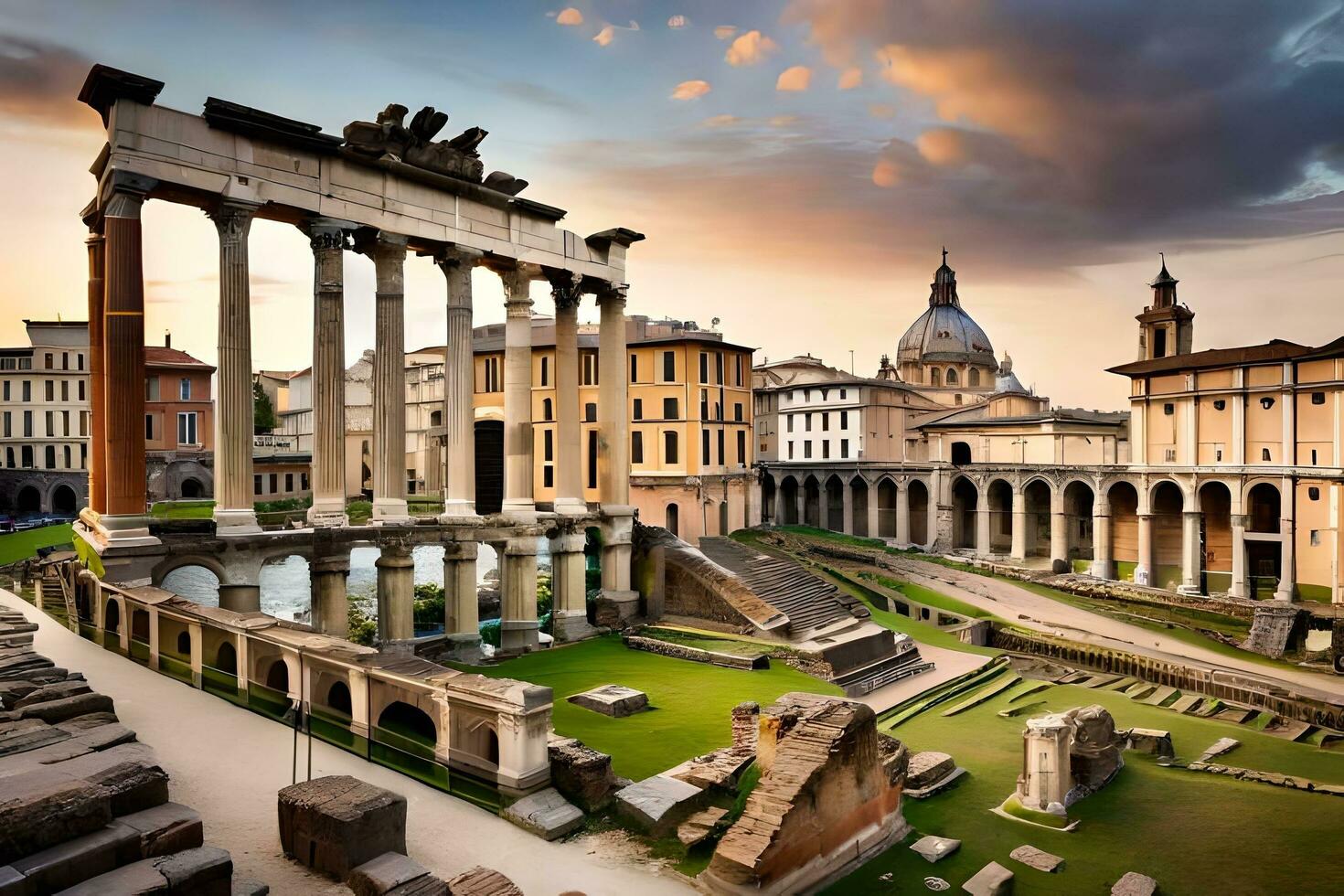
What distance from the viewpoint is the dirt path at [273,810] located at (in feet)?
35.8

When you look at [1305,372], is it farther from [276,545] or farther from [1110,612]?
[276,545]

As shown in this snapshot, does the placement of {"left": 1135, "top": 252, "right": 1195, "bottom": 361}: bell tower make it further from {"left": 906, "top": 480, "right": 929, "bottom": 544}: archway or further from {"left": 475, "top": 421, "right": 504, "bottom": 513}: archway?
{"left": 475, "top": 421, "right": 504, "bottom": 513}: archway

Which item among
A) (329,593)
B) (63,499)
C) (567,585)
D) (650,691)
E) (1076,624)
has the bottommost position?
(1076,624)

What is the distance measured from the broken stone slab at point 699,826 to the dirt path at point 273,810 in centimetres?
122

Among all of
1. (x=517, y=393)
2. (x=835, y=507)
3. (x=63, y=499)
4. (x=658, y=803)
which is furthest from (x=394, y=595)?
(x=835, y=507)

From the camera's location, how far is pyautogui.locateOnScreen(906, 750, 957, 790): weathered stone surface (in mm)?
19094

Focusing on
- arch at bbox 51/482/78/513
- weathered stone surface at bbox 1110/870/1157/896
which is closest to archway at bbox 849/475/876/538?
weathered stone surface at bbox 1110/870/1157/896

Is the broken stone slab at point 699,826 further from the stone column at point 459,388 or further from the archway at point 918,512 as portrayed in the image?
the archway at point 918,512

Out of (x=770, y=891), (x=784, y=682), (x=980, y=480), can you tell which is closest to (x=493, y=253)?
(x=784, y=682)

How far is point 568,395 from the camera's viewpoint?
29.7m

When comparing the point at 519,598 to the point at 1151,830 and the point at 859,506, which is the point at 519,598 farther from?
the point at 859,506

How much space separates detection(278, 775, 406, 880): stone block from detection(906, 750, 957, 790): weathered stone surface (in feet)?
41.2

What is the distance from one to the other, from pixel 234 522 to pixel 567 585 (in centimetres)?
1189

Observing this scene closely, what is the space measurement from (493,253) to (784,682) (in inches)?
658
